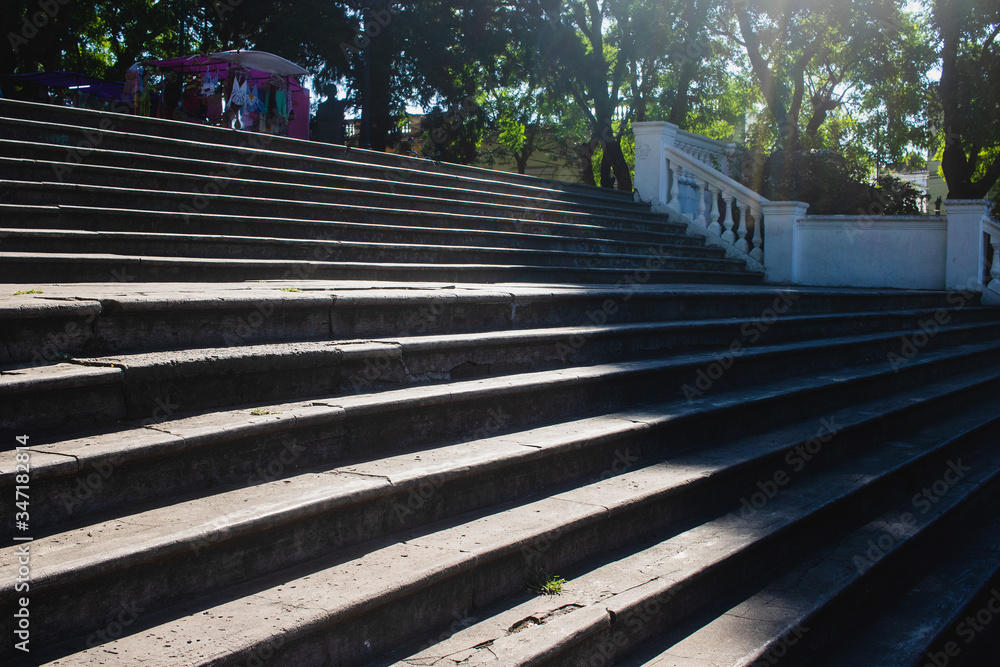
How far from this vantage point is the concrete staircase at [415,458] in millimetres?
2270

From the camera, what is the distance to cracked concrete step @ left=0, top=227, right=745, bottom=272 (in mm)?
4656

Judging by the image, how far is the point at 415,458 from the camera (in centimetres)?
312

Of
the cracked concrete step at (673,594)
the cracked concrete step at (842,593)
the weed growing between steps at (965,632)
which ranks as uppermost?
the cracked concrete step at (673,594)

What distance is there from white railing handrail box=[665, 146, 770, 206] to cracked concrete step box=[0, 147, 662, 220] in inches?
121

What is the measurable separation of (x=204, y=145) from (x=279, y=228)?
4.89 ft

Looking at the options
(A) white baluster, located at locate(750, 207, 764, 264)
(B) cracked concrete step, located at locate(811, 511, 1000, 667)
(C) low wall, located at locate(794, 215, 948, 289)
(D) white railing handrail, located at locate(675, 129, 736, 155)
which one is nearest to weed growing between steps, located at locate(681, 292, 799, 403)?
(B) cracked concrete step, located at locate(811, 511, 1000, 667)

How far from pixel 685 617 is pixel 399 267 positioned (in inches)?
136

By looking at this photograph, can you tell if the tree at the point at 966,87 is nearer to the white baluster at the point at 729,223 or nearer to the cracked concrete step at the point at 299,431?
the white baluster at the point at 729,223

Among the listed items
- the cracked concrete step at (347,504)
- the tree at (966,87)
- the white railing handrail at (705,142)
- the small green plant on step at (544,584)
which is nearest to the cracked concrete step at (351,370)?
the cracked concrete step at (347,504)

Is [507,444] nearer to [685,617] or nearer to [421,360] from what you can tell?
[421,360]

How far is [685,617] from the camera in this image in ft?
9.86

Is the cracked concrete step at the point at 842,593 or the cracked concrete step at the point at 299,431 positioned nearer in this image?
the cracked concrete step at the point at 299,431

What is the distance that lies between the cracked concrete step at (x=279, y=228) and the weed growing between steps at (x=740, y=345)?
2.00 metres

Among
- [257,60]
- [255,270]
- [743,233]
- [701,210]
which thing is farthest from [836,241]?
[257,60]
